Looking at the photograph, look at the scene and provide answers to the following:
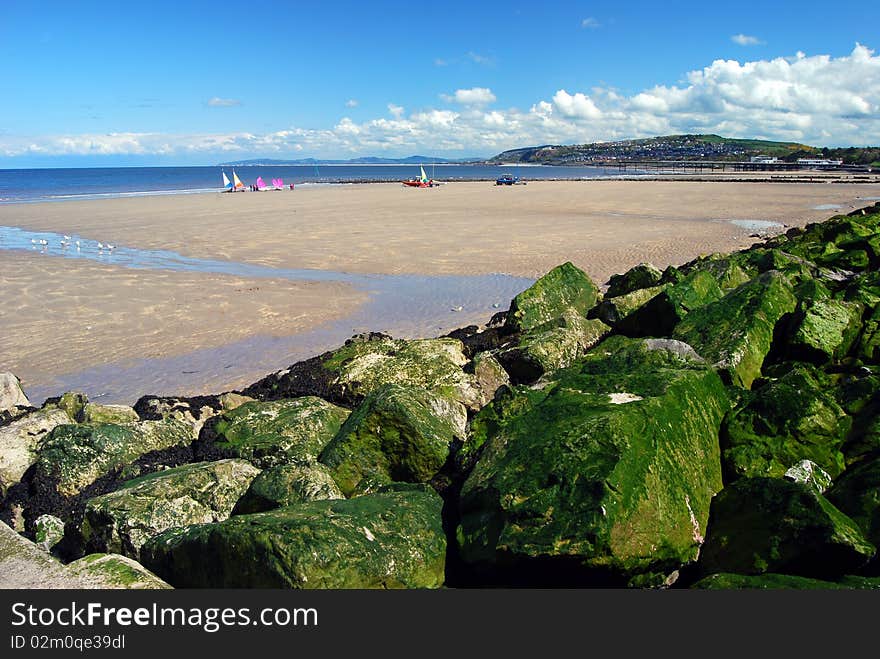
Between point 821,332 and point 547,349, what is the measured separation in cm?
314

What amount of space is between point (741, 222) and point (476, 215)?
46.6ft

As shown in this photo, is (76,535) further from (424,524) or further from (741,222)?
(741,222)

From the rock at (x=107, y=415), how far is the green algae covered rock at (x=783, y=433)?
22.0 feet

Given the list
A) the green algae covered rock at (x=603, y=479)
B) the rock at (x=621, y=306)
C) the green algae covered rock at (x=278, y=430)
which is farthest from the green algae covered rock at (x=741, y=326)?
the green algae covered rock at (x=278, y=430)

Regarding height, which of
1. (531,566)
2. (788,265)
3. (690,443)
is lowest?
(531,566)

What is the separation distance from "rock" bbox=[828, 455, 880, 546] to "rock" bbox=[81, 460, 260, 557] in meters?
4.78

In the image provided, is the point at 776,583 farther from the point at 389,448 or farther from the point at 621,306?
the point at 621,306

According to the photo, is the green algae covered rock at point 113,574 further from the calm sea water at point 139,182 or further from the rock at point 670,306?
the calm sea water at point 139,182

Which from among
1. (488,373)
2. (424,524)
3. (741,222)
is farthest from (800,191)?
Answer: (424,524)

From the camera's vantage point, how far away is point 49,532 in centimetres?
559

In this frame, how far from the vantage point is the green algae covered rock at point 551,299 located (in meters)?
10.2

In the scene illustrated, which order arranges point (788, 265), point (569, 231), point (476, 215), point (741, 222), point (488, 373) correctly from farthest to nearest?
point (476, 215), point (741, 222), point (569, 231), point (788, 265), point (488, 373)

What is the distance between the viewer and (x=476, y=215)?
36.0m

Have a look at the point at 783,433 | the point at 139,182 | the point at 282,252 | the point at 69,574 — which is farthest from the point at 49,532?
the point at 139,182
